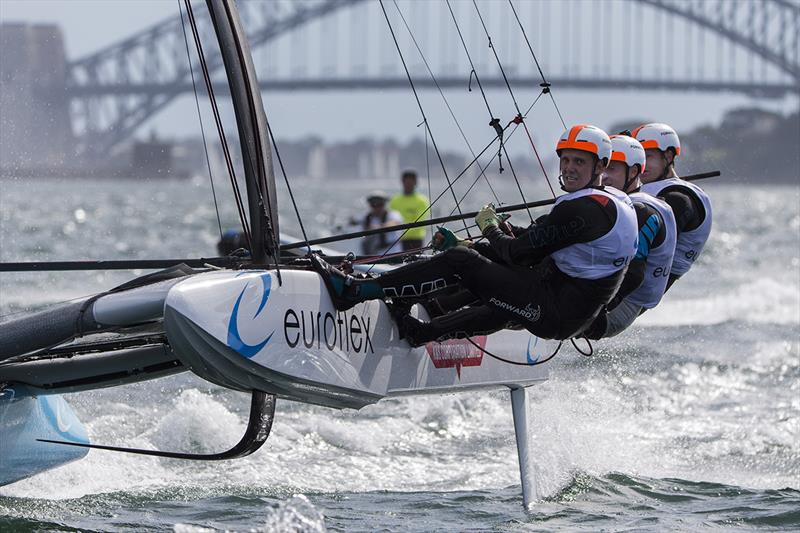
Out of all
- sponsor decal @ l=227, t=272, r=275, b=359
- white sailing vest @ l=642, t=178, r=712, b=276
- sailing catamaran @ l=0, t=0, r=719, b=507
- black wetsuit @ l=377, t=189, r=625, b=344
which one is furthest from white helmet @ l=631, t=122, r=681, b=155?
sponsor decal @ l=227, t=272, r=275, b=359

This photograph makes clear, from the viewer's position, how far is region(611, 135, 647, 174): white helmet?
3.59 m

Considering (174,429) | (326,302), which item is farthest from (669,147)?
(174,429)

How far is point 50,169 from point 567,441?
5564 millimetres

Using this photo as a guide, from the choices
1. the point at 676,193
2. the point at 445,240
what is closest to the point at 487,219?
the point at 445,240

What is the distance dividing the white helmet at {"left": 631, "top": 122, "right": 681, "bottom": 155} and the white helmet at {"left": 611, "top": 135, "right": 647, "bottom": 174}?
0.27 meters

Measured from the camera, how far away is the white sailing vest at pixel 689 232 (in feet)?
12.5

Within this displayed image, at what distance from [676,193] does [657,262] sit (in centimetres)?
25

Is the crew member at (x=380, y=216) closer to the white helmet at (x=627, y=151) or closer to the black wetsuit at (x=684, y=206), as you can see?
the black wetsuit at (x=684, y=206)

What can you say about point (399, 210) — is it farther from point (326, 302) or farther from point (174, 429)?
point (326, 302)

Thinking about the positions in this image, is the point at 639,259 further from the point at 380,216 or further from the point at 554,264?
the point at 380,216

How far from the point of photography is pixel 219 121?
3316 mm

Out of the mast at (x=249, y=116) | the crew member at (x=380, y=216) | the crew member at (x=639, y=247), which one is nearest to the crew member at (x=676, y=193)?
the crew member at (x=639, y=247)

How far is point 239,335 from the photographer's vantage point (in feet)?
9.74

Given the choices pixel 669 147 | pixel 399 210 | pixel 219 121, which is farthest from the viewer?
pixel 399 210
